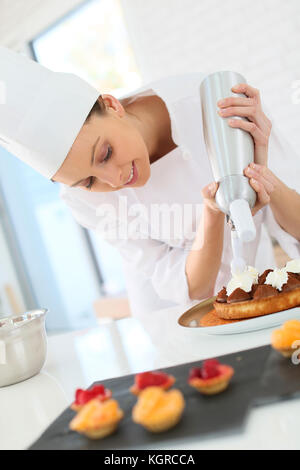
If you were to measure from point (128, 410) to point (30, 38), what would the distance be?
4.14m

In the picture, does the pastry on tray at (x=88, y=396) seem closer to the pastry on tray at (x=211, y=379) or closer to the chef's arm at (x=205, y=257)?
the pastry on tray at (x=211, y=379)

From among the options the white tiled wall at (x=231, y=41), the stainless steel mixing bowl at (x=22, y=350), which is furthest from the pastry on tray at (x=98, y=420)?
the white tiled wall at (x=231, y=41)

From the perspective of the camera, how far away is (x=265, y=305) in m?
0.78

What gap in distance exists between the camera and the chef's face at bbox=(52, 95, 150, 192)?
3.44 ft

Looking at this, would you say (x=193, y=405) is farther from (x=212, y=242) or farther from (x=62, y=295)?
(x=62, y=295)

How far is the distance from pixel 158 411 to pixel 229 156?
20.7 inches

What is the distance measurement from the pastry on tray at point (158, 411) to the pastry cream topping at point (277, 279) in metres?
0.35

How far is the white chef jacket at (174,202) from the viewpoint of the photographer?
138cm

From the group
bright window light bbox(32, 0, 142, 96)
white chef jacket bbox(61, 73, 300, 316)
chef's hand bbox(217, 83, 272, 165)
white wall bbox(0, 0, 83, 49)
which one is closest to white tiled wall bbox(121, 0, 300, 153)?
bright window light bbox(32, 0, 142, 96)

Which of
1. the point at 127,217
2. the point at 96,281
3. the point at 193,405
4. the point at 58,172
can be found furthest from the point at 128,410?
the point at 96,281

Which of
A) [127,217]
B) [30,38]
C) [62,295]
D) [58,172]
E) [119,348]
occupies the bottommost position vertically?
[62,295]

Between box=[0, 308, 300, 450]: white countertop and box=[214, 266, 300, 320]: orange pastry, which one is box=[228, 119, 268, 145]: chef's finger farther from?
box=[0, 308, 300, 450]: white countertop

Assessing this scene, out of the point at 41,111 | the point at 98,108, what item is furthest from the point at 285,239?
the point at 41,111
